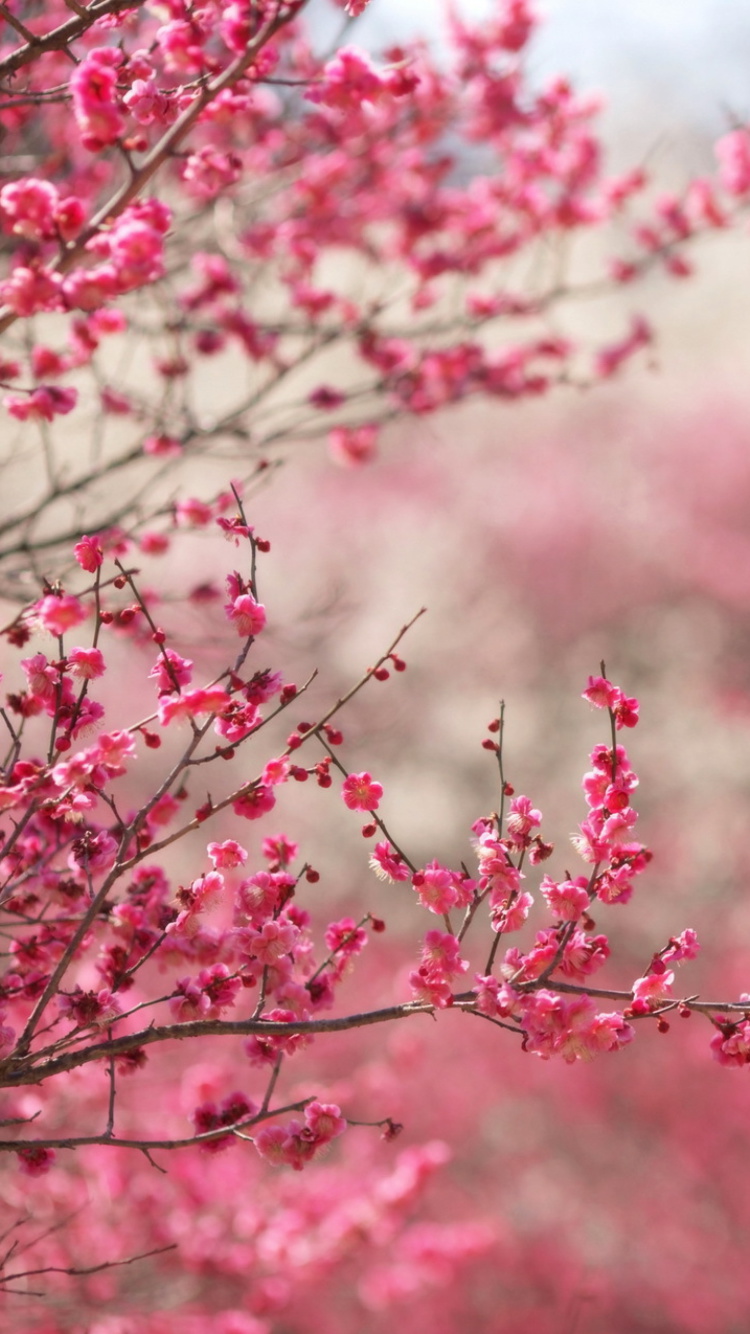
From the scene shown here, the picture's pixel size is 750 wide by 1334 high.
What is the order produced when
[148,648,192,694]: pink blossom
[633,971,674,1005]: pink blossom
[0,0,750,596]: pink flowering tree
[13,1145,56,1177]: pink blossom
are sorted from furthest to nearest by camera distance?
[0,0,750,596]: pink flowering tree
[13,1145,56,1177]: pink blossom
[148,648,192,694]: pink blossom
[633,971,674,1005]: pink blossom

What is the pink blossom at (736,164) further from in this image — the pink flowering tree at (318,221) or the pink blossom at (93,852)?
the pink blossom at (93,852)

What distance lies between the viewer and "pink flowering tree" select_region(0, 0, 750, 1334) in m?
2.35

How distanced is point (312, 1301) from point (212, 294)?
7.12 m

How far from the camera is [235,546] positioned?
5.80 meters

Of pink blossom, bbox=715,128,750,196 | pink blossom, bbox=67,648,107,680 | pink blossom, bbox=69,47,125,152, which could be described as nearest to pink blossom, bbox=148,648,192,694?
pink blossom, bbox=67,648,107,680

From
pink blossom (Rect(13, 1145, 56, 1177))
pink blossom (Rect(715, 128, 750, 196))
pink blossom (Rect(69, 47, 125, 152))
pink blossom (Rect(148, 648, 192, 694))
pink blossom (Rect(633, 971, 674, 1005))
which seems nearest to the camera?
pink blossom (Rect(69, 47, 125, 152))

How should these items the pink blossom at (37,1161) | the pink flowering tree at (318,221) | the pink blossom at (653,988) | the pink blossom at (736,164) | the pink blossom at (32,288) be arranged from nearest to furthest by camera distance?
the pink blossom at (32,288) < the pink blossom at (653,988) < the pink blossom at (37,1161) < the pink flowering tree at (318,221) < the pink blossom at (736,164)

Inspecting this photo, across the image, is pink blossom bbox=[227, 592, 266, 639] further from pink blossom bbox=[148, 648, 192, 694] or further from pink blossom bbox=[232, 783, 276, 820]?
pink blossom bbox=[232, 783, 276, 820]

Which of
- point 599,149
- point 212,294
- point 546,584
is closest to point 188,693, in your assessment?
point 212,294

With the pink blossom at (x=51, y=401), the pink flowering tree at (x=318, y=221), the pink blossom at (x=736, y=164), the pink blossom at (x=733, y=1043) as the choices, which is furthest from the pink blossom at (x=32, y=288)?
the pink blossom at (x=736, y=164)

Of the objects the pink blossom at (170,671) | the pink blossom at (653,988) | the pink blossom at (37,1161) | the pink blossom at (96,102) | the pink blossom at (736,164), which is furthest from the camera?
the pink blossom at (736,164)

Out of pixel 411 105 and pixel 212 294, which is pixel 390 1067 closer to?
pixel 212 294

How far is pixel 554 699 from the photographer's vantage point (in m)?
13.9

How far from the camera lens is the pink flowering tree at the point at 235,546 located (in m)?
2.35
